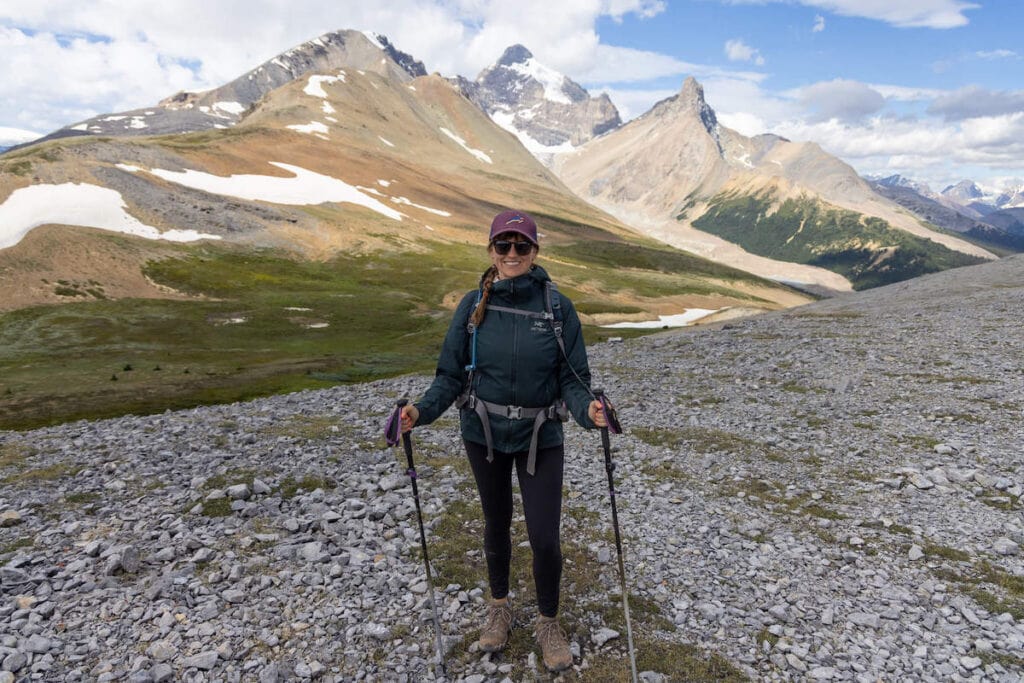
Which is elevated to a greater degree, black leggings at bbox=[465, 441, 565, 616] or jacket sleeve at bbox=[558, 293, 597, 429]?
jacket sleeve at bbox=[558, 293, 597, 429]

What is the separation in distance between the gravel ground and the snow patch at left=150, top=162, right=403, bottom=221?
127 meters

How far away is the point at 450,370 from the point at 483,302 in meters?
1.12

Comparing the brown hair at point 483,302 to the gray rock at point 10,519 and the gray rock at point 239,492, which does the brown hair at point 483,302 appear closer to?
the gray rock at point 239,492

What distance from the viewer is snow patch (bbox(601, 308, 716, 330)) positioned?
316 ft

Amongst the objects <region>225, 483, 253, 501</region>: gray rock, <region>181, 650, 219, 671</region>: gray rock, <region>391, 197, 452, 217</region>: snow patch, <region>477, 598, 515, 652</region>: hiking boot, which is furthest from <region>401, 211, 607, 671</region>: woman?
<region>391, 197, 452, 217</region>: snow patch

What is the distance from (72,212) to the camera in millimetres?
95750

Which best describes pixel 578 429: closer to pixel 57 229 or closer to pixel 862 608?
pixel 862 608

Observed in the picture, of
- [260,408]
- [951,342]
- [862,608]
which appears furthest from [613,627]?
[951,342]

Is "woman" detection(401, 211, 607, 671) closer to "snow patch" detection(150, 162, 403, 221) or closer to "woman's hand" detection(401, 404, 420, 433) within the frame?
"woman's hand" detection(401, 404, 420, 433)

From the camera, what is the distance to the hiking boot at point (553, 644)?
8.02m

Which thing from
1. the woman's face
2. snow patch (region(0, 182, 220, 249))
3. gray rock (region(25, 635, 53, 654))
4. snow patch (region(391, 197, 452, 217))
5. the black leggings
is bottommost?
gray rock (region(25, 635, 53, 654))

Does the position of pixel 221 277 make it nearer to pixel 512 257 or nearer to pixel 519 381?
pixel 512 257

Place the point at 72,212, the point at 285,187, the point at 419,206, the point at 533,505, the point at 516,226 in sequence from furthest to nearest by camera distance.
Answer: the point at 419,206
the point at 285,187
the point at 72,212
the point at 533,505
the point at 516,226

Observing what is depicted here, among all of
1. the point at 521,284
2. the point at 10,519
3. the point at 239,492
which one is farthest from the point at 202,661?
the point at 10,519
